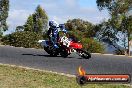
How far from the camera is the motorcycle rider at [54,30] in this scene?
65.0ft

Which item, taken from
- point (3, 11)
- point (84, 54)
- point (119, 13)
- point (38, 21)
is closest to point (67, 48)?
point (84, 54)

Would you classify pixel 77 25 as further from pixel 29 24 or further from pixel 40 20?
pixel 29 24

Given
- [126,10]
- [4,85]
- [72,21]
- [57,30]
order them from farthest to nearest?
[72,21] < [126,10] < [57,30] < [4,85]

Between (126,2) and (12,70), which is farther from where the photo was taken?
(126,2)

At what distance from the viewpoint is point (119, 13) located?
4091cm

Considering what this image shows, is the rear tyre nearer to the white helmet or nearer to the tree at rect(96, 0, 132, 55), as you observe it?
the white helmet

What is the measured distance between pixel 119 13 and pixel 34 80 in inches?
1177

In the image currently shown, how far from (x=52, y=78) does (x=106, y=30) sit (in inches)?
1166

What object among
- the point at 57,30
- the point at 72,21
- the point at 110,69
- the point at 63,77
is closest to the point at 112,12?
the point at 72,21

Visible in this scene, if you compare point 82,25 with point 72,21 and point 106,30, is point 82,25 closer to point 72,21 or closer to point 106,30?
point 72,21

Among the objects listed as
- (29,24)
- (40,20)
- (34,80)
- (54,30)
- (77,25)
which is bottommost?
(77,25)

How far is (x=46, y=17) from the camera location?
196 ft

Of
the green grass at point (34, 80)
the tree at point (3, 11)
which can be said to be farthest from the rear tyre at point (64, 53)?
the tree at point (3, 11)

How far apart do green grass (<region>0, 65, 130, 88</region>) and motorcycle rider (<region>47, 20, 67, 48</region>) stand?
20.1 ft
